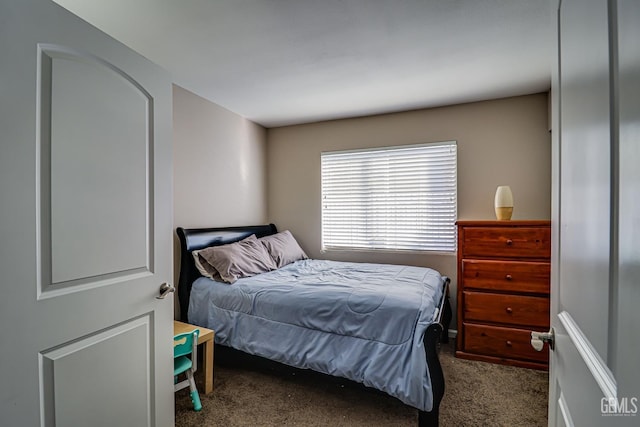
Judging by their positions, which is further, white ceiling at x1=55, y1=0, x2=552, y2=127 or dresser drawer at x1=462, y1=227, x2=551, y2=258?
dresser drawer at x1=462, y1=227, x2=551, y2=258

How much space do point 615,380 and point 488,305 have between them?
97.6 inches

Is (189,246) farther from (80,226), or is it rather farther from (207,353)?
(80,226)

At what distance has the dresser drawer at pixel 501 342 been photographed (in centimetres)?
252

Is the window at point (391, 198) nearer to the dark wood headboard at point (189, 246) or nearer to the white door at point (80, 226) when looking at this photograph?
the dark wood headboard at point (189, 246)

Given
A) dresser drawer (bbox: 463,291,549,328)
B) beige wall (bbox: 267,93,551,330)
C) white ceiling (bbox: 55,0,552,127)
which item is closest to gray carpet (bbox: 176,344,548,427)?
dresser drawer (bbox: 463,291,549,328)

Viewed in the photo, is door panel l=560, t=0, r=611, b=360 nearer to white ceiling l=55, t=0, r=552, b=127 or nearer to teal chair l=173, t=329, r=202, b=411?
white ceiling l=55, t=0, r=552, b=127

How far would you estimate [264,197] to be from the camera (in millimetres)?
4191

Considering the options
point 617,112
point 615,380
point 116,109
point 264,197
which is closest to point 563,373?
point 615,380

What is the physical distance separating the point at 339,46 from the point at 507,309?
98.8 inches

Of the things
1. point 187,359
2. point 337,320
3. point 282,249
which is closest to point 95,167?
point 187,359

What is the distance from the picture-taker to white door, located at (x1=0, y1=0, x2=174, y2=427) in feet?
3.00

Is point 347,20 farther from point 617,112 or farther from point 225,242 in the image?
point 225,242

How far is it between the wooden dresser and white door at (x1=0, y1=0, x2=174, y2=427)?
2399 mm

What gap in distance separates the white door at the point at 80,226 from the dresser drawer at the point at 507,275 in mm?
2425
